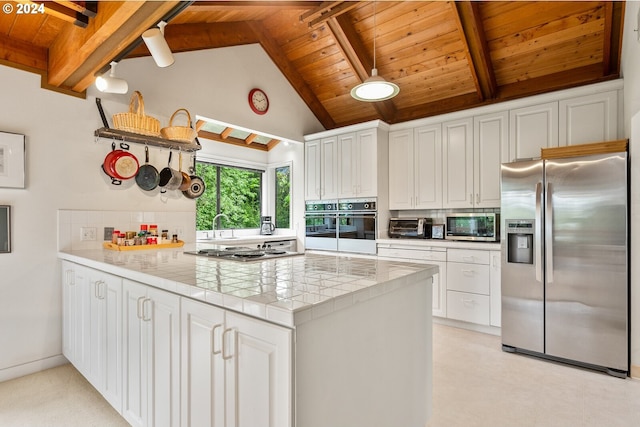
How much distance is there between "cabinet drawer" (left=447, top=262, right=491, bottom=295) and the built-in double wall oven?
0.92 m

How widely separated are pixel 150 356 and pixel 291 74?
153 inches

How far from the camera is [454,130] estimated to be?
3.72 metres

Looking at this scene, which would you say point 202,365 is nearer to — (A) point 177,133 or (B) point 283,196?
(A) point 177,133

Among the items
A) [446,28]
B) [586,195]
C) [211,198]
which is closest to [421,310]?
[586,195]

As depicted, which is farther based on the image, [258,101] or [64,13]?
[258,101]

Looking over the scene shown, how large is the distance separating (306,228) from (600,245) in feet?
10.5

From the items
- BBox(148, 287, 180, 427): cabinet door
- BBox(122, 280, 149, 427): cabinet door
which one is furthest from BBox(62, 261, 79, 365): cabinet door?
BBox(148, 287, 180, 427): cabinet door

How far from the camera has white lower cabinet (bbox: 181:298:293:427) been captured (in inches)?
38.4

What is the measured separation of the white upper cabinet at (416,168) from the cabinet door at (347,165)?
0.46 meters

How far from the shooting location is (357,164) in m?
4.19

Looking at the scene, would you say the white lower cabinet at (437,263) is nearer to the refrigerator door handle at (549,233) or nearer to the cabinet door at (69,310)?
the refrigerator door handle at (549,233)

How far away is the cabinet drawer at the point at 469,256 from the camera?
324 cm

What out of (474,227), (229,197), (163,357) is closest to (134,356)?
(163,357)

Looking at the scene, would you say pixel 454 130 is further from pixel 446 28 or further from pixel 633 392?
pixel 633 392
